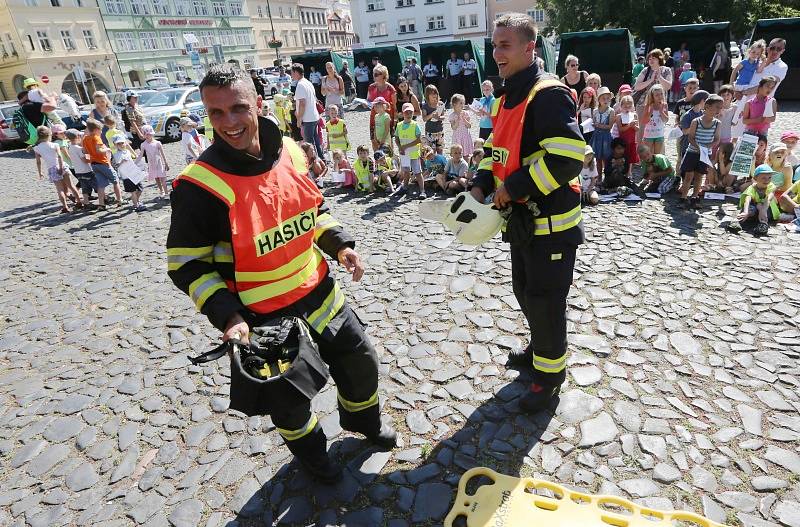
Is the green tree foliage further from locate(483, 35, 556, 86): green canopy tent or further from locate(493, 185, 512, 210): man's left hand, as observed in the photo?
locate(493, 185, 512, 210): man's left hand

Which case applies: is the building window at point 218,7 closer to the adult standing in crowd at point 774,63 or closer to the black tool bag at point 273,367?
the adult standing in crowd at point 774,63

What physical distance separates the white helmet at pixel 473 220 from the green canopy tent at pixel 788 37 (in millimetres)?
17235

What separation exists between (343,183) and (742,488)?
27.8 feet

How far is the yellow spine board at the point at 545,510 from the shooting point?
264cm

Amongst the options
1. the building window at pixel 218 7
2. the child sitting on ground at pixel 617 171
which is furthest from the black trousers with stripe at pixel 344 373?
the building window at pixel 218 7

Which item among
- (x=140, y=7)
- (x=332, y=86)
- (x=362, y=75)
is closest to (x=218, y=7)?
(x=140, y=7)

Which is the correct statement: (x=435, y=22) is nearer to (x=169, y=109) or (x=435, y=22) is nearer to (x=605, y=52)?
(x=605, y=52)

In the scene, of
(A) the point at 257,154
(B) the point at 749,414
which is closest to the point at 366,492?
(A) the point at 257,154

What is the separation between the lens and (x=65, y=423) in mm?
3932

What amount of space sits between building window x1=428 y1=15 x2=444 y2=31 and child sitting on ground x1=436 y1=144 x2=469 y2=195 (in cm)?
6370

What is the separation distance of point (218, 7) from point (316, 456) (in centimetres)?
7417

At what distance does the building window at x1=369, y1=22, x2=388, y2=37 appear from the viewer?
2703 inches

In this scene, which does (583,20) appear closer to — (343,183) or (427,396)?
(343,183)

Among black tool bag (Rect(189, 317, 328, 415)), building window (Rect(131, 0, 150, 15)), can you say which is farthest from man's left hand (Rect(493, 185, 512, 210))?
building window (Rect(131, 0, 150, 15))
